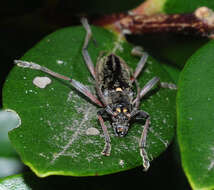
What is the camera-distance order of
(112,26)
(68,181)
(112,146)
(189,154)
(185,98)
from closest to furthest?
(189,154) → (185,98) → (112,146) → (68,181) → (112,26)

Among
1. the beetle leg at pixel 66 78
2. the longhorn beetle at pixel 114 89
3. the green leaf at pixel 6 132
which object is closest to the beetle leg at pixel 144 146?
the longhorn beetle at pixel 114 89

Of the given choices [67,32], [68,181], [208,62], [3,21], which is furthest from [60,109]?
[3,21]

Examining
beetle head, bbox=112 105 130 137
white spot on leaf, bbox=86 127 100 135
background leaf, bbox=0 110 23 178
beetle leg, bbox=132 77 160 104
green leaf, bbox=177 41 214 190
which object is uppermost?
green leaf, bbox=177 41 214 190

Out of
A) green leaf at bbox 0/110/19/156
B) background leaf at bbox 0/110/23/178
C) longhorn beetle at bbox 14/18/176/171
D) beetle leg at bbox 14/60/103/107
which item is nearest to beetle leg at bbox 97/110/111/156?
longhorn beetle at bbox 14/18/176/171

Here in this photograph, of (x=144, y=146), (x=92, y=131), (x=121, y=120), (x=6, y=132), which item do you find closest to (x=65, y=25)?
(x=121, y=120)

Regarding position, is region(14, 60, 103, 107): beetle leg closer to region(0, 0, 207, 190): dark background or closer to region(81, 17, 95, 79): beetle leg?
region(81, 17, 95, 79): beetle leg

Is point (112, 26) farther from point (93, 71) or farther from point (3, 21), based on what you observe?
point (3, 21)

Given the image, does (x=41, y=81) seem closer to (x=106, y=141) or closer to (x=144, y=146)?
(x=106, y=141)
